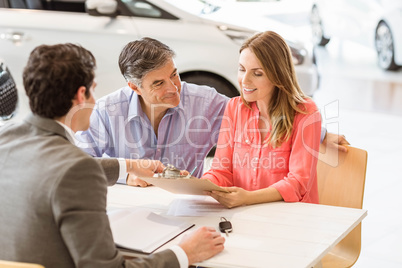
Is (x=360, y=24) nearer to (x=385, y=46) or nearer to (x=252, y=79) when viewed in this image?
(x=385, y=46)

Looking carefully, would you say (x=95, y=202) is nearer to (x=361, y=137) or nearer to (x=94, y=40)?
(x=94, y=40)

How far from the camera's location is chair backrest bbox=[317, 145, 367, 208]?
2.47 m

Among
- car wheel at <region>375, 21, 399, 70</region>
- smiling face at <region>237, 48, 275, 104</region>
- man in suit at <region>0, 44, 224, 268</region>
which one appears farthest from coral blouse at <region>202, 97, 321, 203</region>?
car wheel at <region>375, 21, 399, 70</region>

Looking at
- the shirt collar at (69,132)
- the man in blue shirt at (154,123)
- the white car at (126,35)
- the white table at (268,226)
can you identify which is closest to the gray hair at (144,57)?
the man in blue shirt at (154,123)

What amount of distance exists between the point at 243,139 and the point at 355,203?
0.52 meters

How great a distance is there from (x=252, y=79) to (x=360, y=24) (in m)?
7.58

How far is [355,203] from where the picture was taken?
2.49 meters

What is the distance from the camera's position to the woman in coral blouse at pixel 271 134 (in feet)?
7.73

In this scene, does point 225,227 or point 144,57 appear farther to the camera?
point 144,57

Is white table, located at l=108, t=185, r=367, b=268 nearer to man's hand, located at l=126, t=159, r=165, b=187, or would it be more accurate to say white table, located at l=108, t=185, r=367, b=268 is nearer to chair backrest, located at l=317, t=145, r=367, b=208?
man's hand, located at l=126, t=159, r=165, b=187

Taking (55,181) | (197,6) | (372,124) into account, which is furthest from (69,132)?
(372,124)

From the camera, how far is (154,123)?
9.11ft

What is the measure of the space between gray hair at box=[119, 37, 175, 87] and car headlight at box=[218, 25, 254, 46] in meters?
1.88

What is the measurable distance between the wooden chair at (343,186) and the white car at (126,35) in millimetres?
1919
